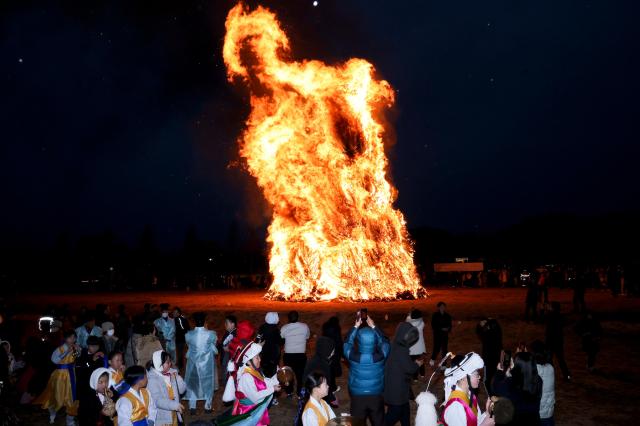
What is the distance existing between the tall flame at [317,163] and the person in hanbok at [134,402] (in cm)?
2359

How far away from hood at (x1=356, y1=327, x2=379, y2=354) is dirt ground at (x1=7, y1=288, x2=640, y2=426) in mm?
3548

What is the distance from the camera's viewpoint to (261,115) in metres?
31.0

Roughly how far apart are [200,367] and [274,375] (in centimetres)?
442

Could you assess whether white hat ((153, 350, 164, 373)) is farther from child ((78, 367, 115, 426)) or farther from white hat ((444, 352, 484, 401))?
white hat ((444, 352, 484, 401))

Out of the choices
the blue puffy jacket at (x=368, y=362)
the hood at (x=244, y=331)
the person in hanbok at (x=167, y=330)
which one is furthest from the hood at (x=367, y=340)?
the person in hanbok at (x=167, y=330)

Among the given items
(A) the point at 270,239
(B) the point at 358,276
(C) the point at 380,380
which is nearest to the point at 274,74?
(A) the point at 270,239

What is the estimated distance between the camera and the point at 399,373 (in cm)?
696

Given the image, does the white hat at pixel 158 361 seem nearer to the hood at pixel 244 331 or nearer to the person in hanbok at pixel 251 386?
the person in hanbok at pixel 251 386

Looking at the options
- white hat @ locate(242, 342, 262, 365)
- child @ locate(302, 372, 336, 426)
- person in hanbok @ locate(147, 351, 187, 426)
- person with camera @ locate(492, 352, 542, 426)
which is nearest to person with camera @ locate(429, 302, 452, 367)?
person with camera @ locate(492, 352, 542, 426)

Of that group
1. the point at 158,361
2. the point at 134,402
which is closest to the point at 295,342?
the point at 158,361

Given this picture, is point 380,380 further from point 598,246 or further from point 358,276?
point 598,246

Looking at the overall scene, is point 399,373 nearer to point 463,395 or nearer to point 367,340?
point 367,340

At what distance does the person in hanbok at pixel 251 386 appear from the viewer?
5.70 metres

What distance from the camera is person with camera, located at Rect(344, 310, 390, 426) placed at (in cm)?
665
